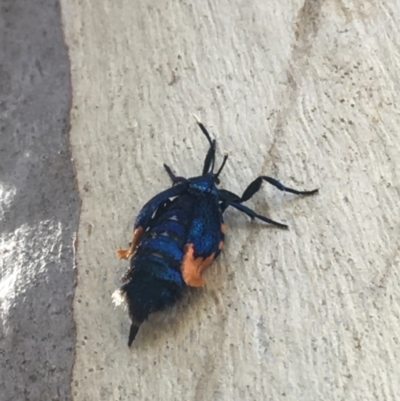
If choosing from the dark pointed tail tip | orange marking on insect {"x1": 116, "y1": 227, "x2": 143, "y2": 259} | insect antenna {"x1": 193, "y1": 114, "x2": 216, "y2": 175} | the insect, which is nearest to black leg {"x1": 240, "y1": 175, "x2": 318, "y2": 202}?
the insect

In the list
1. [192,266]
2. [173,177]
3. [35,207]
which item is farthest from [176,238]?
[35,207]

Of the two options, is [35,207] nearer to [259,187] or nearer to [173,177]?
[173,177]

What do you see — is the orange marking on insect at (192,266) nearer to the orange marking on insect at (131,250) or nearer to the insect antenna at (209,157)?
the orange marking on insect at (131,250)

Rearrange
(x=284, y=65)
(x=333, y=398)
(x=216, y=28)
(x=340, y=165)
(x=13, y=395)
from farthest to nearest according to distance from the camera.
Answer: (x=216, y=28) → (x=284, y=65) → (x=340, y=165) → (x=13, y=395) → (x=333, y=398)

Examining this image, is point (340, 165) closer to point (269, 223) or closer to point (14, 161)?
point (269, 223)

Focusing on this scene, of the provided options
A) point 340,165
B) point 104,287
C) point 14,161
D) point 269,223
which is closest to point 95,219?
point 104,287

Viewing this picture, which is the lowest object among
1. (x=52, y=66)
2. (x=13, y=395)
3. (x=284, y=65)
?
(x=13, y=395)

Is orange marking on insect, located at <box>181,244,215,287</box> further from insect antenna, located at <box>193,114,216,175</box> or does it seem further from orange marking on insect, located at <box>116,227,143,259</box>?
insect antenna, located at <box>193,114,216,175</box>
